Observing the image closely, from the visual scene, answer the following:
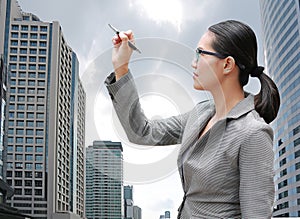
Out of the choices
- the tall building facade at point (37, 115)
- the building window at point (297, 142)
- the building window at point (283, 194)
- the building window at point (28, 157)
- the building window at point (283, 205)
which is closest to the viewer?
the building window at point (297, 142)

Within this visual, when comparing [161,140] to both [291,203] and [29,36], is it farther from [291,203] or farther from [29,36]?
[29,36]

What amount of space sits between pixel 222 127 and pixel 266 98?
0.06 metres

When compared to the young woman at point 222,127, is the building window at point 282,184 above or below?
above

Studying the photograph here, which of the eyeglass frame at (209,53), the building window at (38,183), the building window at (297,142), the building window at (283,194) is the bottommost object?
the eyeglass frame at (209,53)

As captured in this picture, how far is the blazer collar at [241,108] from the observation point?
43cm

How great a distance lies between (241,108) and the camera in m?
0.44

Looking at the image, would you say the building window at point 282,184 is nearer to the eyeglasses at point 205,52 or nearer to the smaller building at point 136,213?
the smaller building at point 136,213

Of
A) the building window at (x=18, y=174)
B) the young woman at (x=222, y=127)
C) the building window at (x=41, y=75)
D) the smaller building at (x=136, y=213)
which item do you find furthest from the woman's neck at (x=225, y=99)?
the building window at (x=41, y=75)

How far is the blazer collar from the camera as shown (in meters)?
0.43

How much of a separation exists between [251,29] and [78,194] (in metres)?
27.1

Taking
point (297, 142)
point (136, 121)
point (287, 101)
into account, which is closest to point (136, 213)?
point (136, 121)

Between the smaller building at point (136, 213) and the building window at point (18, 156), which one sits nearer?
the smaller building at point (136, 213)

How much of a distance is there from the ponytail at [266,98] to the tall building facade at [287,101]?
60.2 ft

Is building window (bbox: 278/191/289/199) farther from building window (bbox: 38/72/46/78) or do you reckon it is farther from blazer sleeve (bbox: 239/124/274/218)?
blazer sleeve (bbox: 239/124/274/218)
